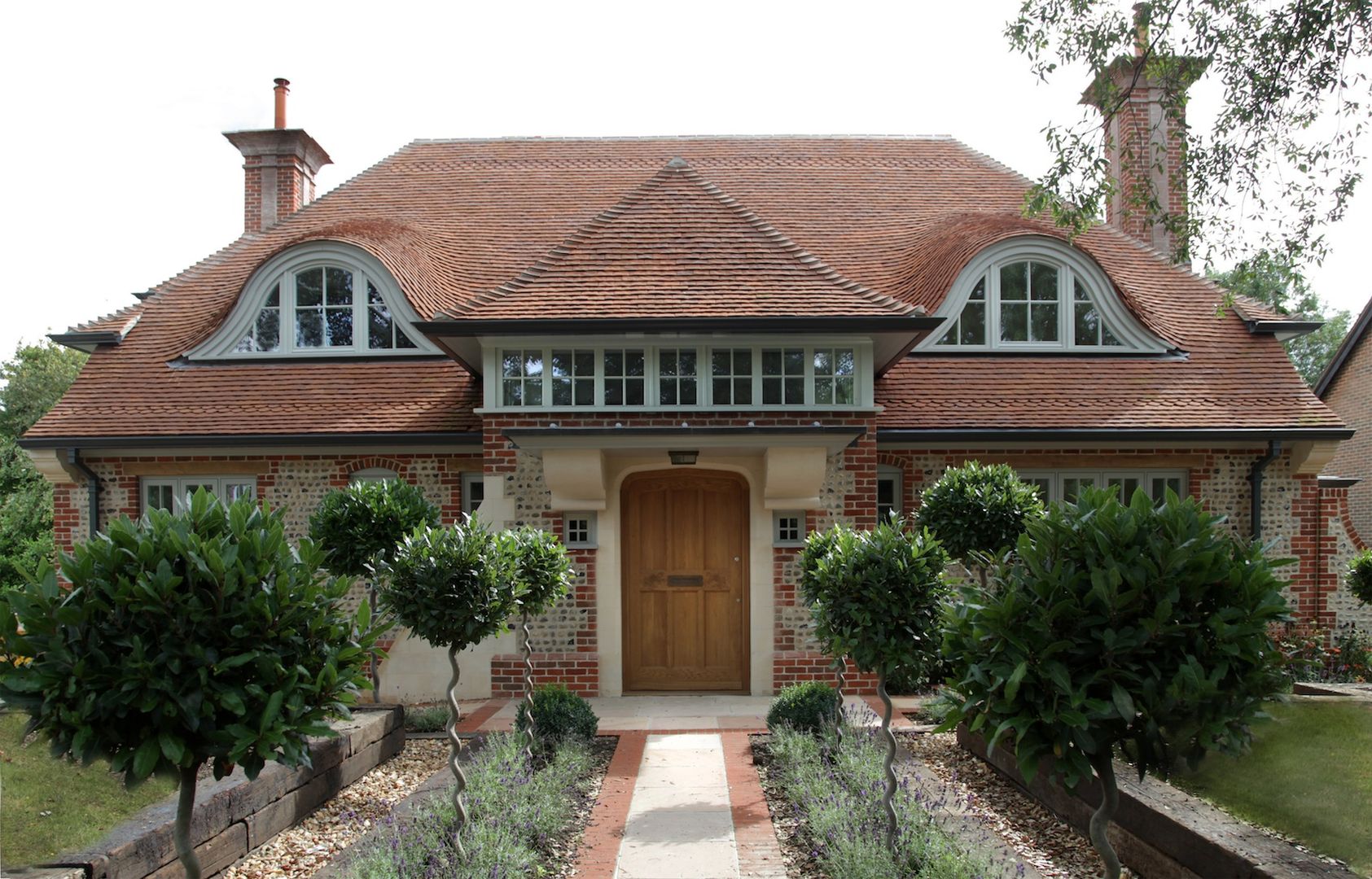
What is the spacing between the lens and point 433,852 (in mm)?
5273

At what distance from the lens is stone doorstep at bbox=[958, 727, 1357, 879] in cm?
458

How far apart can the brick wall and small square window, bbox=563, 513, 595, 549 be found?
15.4 m

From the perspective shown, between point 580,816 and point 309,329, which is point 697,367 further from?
point 309,329

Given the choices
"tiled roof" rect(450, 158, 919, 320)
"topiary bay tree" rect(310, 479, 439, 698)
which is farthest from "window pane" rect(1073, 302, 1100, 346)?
"topiary bay tree" rect(310, 479, 439, 698)

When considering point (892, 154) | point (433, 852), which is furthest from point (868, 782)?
point (892, 154)

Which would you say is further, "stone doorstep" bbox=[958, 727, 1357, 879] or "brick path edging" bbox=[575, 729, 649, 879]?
"brick path edging" bbox=[575, 729, 649, 879]

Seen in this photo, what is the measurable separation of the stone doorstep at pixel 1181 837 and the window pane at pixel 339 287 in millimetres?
10613

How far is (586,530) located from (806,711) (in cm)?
355

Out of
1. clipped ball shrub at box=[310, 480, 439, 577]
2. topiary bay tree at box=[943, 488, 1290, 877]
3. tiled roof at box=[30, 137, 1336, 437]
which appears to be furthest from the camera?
tiled roof at box=[30, 137, 1336, 437]

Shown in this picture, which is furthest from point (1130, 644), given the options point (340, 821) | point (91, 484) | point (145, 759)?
point (91, 484)

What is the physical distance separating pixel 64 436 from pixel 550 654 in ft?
22.4

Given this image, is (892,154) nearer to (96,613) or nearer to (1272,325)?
(1272,325)

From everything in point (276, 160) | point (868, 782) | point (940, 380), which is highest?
point (276, 160)

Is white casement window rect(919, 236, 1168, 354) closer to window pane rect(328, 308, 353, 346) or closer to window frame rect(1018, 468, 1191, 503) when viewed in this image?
window frame rect(1018, 468, 1191, 503)
